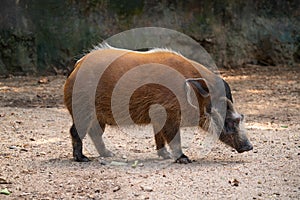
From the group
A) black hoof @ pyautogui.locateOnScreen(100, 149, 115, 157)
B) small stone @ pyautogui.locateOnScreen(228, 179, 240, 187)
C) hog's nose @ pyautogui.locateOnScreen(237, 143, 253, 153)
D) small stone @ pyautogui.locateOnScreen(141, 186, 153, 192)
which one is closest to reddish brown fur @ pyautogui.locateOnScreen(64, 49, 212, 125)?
black hoof @ pyautogui.locateOnScreen(100, 149, 115, 157)

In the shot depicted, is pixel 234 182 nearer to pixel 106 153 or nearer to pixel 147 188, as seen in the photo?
pixel 147 188

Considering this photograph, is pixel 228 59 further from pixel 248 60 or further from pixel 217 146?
pixel 217 146

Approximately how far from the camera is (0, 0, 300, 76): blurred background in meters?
12.5

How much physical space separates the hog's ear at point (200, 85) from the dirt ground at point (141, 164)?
2.17 feet

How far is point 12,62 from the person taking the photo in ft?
41.2

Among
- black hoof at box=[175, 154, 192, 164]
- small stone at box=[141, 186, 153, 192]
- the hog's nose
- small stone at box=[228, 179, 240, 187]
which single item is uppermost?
small stone at box=[141, 186, 153, 192]

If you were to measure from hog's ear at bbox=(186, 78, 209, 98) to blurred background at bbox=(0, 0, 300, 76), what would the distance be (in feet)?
20.1

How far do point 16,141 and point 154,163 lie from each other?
6.05 ft

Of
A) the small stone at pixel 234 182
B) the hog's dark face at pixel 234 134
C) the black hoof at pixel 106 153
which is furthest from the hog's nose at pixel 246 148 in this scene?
the black hoof at pixel 106 153

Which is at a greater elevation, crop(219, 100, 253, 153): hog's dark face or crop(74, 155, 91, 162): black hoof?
crop(219, 100, 253, 153): hog's dark face

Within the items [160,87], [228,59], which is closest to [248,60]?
[228,59]

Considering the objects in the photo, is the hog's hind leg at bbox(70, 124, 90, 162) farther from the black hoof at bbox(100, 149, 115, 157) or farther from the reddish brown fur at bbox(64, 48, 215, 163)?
the black hoof at bbox(100, 149, 115, 157)

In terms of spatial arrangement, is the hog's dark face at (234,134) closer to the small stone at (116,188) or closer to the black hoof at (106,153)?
the black hoof at (106,153)

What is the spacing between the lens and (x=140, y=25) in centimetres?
1286
